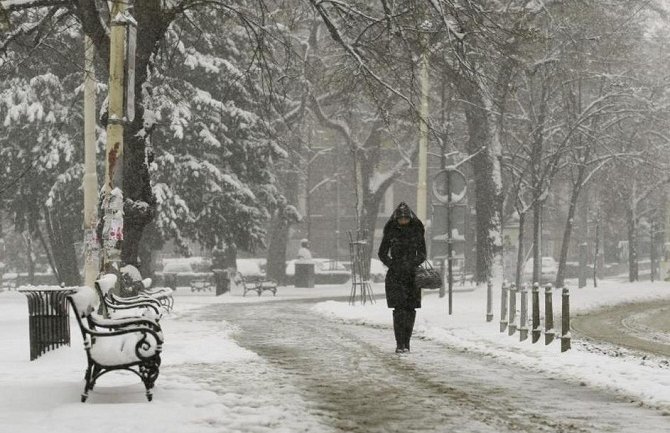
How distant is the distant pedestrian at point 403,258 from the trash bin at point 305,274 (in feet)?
104

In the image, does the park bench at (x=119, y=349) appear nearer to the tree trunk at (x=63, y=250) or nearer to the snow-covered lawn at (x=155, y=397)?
the snow-covered lawn at (x=155, y=397)

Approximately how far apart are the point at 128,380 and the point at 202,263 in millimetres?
42039

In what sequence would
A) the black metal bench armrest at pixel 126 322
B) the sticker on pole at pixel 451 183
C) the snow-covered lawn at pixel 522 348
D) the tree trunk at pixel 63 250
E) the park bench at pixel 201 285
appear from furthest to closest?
the park bench at pixel 201 285
the tree trunk at pixel 63 250
the sticker on pole at pixel 451 183
the snow-covered lawn at pixel 522 348
the black metal bench armrest at pixel 126 322

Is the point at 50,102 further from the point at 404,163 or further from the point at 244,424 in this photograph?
the point at 244,424

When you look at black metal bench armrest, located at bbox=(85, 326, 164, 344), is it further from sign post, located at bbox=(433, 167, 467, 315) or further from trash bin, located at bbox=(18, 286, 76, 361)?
sign post, located at bbox=(433, 167, 467, 315)

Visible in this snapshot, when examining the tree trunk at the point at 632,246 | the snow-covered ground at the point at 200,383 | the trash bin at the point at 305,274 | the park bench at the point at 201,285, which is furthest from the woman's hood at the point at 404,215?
the tree trunk at the point at 632,246

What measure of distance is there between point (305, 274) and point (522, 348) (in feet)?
101

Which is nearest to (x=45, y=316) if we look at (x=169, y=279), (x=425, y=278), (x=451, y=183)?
(x=425, y=278)

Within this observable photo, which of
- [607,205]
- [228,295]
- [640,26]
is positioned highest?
[640,26]

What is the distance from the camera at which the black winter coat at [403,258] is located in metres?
12.2

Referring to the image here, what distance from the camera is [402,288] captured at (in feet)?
39.8

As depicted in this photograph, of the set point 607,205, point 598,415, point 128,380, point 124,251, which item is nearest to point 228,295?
point 124,251

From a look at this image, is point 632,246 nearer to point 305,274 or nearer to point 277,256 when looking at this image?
point 305,274

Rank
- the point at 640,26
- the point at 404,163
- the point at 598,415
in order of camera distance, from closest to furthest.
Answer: the point at 598,415, the point at 640,26, the point at 404,163
